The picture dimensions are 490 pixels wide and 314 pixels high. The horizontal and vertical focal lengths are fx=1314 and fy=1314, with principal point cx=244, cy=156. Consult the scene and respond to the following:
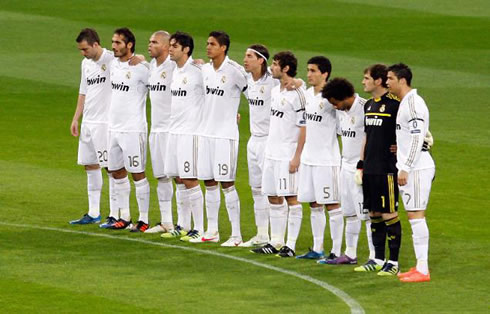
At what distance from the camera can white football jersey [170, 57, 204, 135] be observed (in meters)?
16.9

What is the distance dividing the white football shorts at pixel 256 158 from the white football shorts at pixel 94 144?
A: 7.53ft

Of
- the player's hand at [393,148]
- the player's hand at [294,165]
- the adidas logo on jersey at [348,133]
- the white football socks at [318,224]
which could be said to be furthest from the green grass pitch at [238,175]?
the adidas logo on jersey at [348,133]

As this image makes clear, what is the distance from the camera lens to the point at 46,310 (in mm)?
13047

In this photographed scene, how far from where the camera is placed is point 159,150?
57.2ft

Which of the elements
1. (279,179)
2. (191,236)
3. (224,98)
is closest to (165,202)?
(191,236)

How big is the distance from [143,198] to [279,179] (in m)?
2.37

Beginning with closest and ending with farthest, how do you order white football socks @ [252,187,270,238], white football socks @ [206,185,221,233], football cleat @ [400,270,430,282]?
football cleat @ [400,270,430,282] < white football socks @ [252,187,270,238] < white football socks @ [206,185,221,233]

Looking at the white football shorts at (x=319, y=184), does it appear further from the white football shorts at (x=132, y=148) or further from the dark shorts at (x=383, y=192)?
the white football shorts at (x=132, y=148)

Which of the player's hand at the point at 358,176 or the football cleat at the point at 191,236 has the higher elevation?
the player's hand at the point at 358,176

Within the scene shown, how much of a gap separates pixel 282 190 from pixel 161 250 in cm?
169

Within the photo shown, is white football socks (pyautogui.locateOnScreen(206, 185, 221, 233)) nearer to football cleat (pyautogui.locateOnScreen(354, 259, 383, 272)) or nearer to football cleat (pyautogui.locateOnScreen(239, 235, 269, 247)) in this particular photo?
football cleat (pyautogui.locateOnScreen(239, 235, 269, 247))

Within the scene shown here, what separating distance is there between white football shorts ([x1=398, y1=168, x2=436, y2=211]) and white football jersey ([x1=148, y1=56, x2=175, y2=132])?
403 centimetres

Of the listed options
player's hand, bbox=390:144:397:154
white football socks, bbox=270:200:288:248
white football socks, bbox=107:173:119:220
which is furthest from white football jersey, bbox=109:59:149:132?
player's hand, bbox=390:144:397:154

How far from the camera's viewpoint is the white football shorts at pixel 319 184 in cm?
1548
